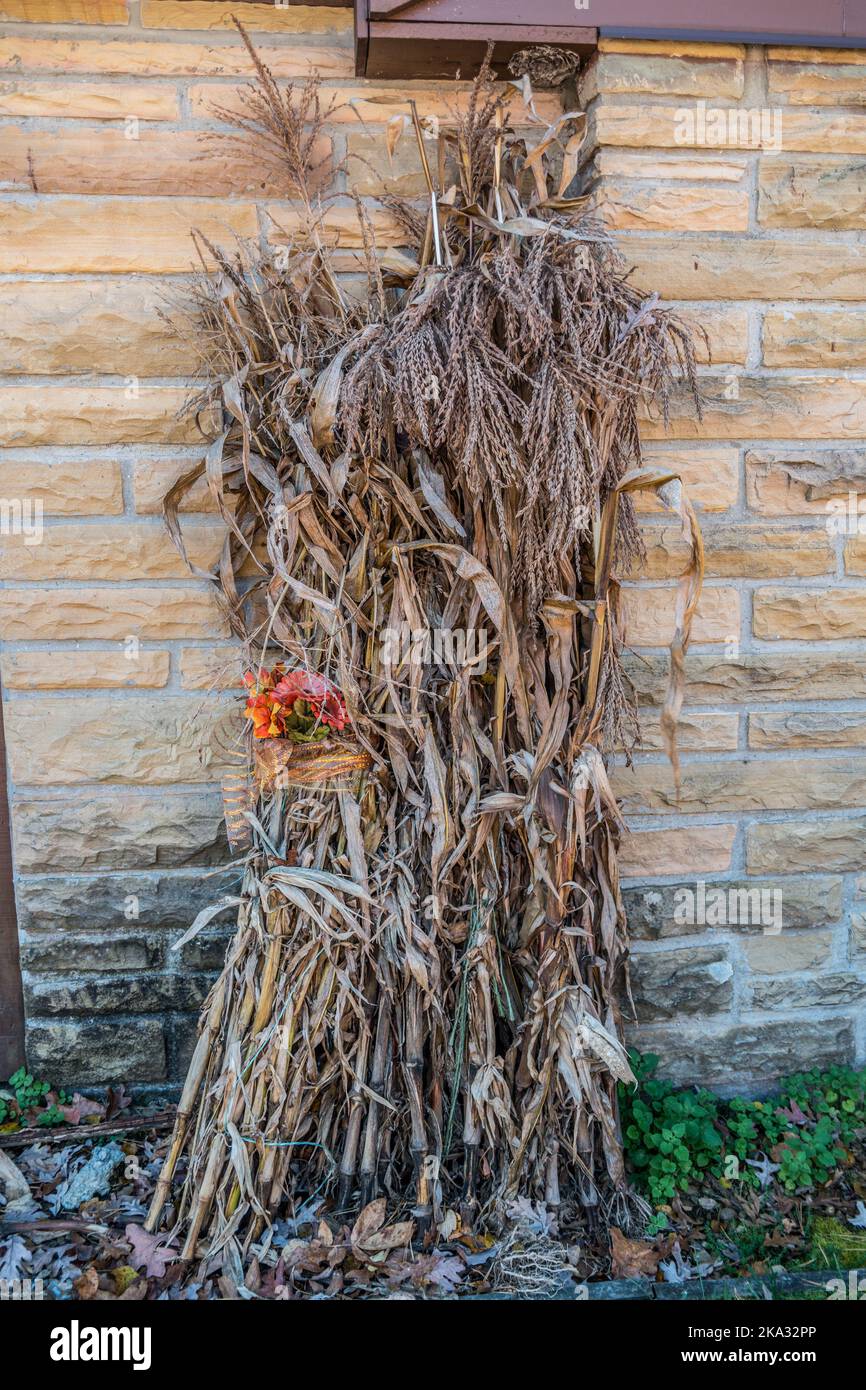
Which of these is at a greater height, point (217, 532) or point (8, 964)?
point (217, 532)

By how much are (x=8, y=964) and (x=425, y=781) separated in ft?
4.48

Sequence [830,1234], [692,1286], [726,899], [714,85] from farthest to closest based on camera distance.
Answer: [726,899]
[714,85]
[830,1234]
[692,1286]

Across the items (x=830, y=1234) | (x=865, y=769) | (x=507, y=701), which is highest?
(x=507, y=701)

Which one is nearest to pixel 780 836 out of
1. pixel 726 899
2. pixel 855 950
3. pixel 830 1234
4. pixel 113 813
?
pixel 726 899

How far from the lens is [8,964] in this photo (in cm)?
267

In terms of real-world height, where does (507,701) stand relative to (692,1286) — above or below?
above

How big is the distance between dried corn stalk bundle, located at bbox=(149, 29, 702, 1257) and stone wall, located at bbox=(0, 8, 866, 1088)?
324 millimetres

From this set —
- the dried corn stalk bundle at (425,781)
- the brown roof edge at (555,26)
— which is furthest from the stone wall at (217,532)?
the dried corn stalk bundle at (425,781)

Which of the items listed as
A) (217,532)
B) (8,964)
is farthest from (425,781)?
(8,964)

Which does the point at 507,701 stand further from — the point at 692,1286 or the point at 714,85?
the point at 714,85

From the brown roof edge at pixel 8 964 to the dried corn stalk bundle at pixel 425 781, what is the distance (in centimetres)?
74

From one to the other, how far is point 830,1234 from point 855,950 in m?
0.76

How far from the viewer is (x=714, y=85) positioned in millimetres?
2438

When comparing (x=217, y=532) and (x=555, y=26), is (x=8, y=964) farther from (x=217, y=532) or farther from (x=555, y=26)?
(x=555, y=26)
